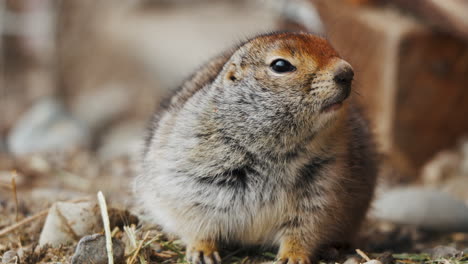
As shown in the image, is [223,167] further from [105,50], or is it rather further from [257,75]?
[105,50]

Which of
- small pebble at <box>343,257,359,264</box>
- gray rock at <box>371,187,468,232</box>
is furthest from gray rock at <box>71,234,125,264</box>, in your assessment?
gray rock at <box>371,187,468,232</box>

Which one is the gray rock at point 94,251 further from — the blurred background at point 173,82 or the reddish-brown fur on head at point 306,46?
the reddish-brown fur on head at point 306,46

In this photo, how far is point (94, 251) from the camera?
11.6 ft

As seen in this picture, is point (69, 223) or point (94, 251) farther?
point (69, 223)

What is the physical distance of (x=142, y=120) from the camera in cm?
1020

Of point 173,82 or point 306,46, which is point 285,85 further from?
point 173,82

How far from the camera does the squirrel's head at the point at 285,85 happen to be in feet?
11.0

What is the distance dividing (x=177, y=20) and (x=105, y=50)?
1517 mm

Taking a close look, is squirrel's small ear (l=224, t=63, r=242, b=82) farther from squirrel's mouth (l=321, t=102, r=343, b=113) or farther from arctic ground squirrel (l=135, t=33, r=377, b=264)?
squirrel's mouth (l=321, t=102, r=343, b=113)

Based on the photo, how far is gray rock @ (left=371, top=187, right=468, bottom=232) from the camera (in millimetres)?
5242

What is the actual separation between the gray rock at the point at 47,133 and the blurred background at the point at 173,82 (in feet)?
0.08

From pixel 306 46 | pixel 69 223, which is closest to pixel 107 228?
pixel 69 223

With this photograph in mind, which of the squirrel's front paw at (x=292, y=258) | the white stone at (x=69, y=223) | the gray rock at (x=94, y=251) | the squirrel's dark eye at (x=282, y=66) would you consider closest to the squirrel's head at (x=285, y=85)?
the squirrel's dark eye at (x=282, y=66)

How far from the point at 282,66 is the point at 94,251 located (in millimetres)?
1553
